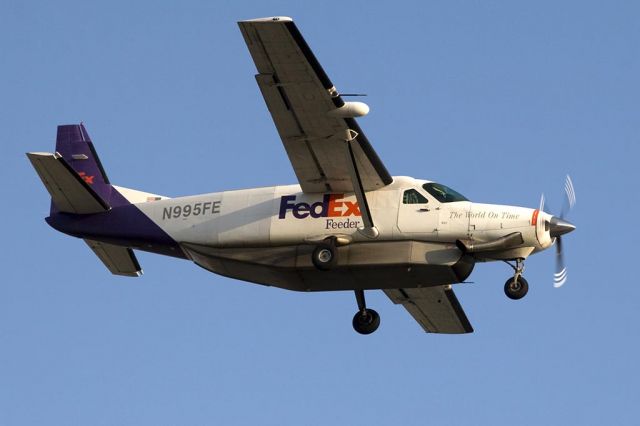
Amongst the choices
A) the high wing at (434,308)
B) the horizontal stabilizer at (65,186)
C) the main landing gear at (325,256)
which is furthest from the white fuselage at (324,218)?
the high wing at (434,308)

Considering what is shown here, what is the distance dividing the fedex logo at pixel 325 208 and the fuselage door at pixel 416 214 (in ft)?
3.52

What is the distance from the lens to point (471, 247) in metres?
34.6

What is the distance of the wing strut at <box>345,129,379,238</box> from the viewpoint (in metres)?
34.6

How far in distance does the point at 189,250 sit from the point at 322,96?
234 inches

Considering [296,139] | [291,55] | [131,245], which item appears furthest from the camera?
[131,245]

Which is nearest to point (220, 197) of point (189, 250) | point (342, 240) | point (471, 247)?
point (189, 250)

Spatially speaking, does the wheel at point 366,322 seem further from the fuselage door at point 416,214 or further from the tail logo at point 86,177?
the tail logo at point 86,177

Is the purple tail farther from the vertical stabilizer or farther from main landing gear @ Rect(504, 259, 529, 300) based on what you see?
main landing gear @ Rect(504, 259, 529, 300)

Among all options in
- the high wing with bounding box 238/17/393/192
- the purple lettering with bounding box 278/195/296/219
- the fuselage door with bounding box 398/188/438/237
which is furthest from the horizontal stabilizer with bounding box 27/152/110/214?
the fuselage door with bounding box 398/188/438/237

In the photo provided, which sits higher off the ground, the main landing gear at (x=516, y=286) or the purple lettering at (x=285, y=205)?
the purple lettering at (x=285, y=205)

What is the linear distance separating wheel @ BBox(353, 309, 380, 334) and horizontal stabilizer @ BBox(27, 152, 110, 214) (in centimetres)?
696

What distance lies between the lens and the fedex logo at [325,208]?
117ft

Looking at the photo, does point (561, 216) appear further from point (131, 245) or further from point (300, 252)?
point (131, 245)

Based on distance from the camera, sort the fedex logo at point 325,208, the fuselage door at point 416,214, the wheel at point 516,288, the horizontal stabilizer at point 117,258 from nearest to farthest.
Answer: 1. the wheel at point 516,288
2. the fuselage door at point 416,214
3. the fedex logo at point 325,208
4. the horizontal stabilizer at point 117,258
